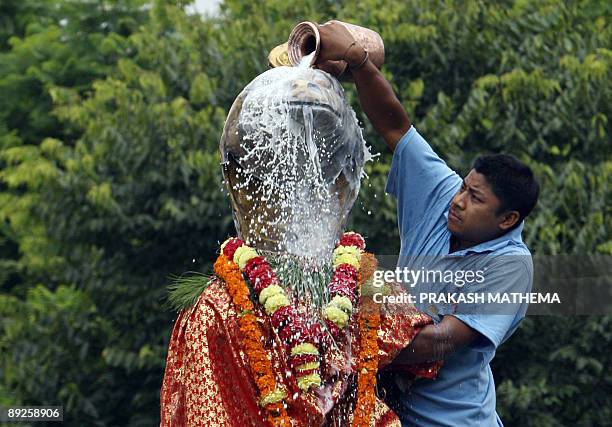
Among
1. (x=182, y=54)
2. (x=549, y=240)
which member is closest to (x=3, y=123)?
(x=182, y=54)

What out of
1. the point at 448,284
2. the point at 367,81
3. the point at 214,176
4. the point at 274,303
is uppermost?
the point at 367,81

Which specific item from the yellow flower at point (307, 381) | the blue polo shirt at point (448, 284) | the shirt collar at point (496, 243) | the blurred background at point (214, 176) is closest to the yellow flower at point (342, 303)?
the yellow flower at point (307, 381)

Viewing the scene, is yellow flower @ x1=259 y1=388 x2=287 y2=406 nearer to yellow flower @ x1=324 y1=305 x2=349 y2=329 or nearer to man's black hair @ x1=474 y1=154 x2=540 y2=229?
yellow flower @ x1=324 y1=305 x2=349 y2=329

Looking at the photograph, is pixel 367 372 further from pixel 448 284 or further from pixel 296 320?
pixel 448 284

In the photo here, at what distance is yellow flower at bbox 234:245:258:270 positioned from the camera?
12.1 feet

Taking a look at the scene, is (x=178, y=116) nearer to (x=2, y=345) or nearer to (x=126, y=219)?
(x=126, y=219)

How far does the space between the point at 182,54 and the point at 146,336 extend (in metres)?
1.97

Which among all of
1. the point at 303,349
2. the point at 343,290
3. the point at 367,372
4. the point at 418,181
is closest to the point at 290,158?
the point at 343,290

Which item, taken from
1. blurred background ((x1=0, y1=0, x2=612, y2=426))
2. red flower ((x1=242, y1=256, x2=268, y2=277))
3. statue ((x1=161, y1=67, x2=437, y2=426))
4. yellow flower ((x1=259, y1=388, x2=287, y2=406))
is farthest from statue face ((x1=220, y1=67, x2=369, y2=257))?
blurred background ((x1=0, y1=0, x2=612, y2=426))

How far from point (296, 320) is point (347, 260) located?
0.29 metres

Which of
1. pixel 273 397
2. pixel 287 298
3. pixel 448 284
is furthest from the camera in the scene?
pixel 448 284

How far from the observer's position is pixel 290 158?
3.69 metres

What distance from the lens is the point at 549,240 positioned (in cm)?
744

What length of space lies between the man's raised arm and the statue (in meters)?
0.14
